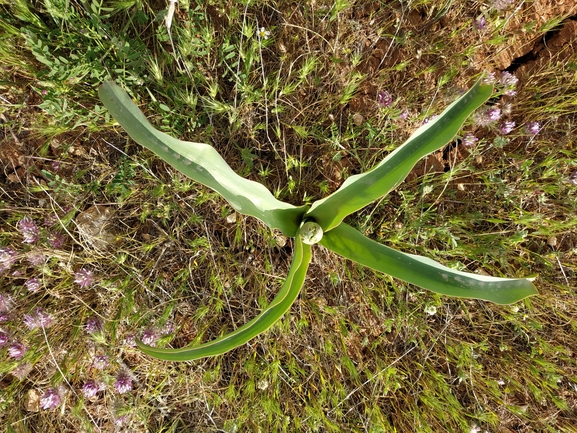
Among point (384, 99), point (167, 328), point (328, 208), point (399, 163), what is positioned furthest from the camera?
point (167, 328)

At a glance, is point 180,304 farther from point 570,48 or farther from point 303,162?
point 570,48

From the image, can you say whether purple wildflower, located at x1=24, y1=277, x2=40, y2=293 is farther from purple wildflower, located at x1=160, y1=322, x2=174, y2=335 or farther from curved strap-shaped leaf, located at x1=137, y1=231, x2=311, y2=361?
curved strap-shaped leaf, located at x1=137, y1=231, x2=311, y2=361

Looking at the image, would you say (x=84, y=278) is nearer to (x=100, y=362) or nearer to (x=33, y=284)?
(x=33, y=284)

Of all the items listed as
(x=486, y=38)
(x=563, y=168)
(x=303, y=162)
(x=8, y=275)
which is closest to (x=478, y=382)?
(x=563, y=168)

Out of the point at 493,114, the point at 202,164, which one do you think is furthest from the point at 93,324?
the point at 493,114

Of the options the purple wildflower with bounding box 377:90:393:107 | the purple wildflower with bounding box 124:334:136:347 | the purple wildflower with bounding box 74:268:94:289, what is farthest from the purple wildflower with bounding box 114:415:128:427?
the purple wildflower with bounding box 377:90:393:107

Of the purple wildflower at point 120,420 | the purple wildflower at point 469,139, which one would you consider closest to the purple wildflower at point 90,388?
the purple wildflower at point 120,420
